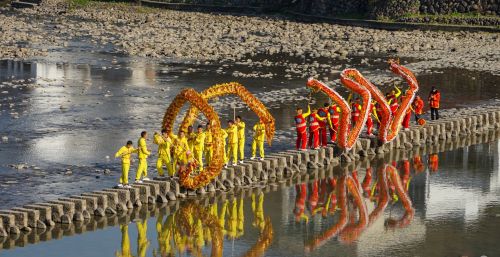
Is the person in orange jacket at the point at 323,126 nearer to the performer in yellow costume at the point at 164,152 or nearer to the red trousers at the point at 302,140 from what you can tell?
the red trousers at the point at 302,140

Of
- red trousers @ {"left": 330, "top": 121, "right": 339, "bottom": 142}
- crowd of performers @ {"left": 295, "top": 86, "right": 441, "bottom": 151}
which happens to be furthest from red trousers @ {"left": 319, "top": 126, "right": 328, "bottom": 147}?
red trousers @ {"left": 330, "top": 121, "right": 339, "bottom": 142}

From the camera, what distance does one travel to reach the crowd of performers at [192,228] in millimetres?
32969

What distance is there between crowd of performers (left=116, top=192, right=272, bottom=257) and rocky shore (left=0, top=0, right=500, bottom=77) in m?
34.9

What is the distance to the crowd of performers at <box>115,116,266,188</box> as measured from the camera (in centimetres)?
3765

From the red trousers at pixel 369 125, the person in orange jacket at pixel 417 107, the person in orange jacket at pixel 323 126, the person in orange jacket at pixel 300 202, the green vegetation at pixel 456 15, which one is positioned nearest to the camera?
the person in orange jacket at pixel 300 202

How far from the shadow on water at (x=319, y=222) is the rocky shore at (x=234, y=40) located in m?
30.1

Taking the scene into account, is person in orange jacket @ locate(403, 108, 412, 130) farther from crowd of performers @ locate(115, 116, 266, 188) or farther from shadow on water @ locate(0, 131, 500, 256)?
crowd of performers @ locate(115, 116, 266, 188)

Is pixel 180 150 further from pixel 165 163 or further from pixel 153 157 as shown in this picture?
pixel 153 157

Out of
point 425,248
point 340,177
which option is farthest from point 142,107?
point 425,248

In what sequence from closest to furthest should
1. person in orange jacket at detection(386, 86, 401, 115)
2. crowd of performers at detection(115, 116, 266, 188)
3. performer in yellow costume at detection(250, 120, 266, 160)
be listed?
crowd of performers at detection(115, 116, 266, 188), performer in yellow costume at detection(250, 120, 266, 160), person in orange jacket at detection(386, 86, 401, 115)

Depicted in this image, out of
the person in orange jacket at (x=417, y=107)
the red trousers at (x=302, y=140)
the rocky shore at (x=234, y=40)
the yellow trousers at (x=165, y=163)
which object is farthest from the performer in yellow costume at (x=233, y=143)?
the rocky shore at (x=234, y=40)

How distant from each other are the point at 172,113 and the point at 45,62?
123 feet

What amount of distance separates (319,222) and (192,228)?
3.88 meters

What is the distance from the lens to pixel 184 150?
38438mm
